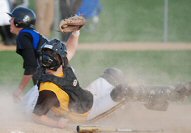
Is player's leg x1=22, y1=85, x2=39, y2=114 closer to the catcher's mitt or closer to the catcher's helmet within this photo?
the catcher's mitt

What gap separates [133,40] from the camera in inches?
745

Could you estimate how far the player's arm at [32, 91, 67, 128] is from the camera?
7.61 m

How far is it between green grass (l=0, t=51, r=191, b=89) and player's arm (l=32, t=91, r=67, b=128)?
3.85 meters

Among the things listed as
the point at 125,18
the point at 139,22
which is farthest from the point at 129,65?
the point at 139,22

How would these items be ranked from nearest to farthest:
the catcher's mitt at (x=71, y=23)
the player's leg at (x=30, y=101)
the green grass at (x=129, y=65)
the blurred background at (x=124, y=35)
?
1. the player's leg at (x=30, y=101)
2. the catcher's mitt at (x=71, y=23)
3. the green grass at (x=129, y=65)
4. the blurred background at (x=124, y=35)

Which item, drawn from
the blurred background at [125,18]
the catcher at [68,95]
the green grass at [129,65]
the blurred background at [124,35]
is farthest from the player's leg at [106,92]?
the blurred background at [125,18]

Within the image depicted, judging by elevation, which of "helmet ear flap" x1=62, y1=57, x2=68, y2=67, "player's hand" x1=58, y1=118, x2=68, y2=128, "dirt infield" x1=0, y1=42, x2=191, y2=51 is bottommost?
"player's hand" x1=58, y1=118, x2=68, y2=128

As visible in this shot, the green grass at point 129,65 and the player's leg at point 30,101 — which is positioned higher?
the green grass at point 129,65

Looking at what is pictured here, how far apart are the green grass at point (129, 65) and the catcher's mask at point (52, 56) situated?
12.4ft

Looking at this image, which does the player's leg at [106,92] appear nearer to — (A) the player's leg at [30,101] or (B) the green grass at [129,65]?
(A) the player's leg at [30,101]

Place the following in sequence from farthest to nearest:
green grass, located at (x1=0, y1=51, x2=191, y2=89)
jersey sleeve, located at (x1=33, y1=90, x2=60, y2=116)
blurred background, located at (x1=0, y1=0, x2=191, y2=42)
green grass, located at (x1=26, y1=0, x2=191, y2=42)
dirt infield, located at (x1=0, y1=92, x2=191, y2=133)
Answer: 1. green grass, located at (x1=26, y1=0, x2=191, y2=42)
2. blurred background, located at (x1=0, y1=0, x2=191, y2=42)
3. green grass, located at (x1=0, y1=51, x2=191, y2=89)
4. dirt infield, located at (x1=0, y1=92, x2=191, y2=133)
5. jersey sleeve, located at (x1=33, y1=90, x2=60, y2=116)

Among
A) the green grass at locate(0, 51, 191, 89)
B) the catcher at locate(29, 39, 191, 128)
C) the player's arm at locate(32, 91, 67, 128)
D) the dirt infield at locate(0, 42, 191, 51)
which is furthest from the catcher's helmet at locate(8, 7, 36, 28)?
the dirt infield at locate(0, 42, 191, 51)

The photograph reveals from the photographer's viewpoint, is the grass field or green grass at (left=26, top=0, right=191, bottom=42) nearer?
the grass field

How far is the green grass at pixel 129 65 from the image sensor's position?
1248 cm
